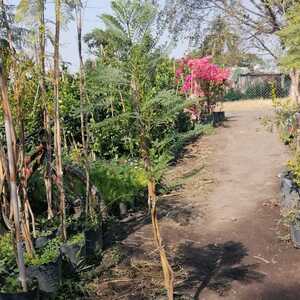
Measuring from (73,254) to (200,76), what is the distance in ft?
34.8

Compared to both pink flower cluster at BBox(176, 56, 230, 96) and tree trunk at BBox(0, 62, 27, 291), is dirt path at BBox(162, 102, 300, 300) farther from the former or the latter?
pink flower cluster at BBox(176, 56, 230, 96)

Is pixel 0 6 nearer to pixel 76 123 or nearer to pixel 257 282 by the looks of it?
pixel 257 282

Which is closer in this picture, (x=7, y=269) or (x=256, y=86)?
(x=7, y=269)

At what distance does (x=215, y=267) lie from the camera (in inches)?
157

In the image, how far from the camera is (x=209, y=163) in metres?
8.79

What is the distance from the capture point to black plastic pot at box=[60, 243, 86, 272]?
3.80 meters

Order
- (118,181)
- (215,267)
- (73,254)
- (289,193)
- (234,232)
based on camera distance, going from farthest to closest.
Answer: (118,181), (289,193), (234,232), (215,267), (73,254)

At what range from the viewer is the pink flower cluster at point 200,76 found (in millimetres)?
13602

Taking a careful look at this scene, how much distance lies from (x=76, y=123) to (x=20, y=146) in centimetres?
497

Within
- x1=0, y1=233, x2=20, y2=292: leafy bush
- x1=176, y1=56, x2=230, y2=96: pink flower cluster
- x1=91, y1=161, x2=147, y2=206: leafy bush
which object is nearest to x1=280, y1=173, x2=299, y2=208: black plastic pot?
x1=91, y1=161, x2=147, y2=206: leafy bush

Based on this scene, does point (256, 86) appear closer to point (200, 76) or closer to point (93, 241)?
point (200, 76)

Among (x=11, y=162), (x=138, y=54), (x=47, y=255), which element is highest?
(x=138, y=54)

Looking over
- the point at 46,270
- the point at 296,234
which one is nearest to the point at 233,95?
the point at 296,234

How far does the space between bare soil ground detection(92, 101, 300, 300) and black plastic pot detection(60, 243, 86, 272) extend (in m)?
0.39
